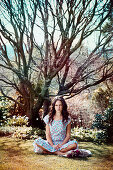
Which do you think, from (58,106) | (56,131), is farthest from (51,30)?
(56,131)

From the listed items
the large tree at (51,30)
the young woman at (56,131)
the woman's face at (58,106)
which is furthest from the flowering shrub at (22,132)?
the woman's face at (58,106)

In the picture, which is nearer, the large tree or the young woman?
the young woman

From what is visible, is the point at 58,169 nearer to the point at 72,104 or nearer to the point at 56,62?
the point at 56,62

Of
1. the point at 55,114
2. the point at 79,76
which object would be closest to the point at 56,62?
the point at 79,76

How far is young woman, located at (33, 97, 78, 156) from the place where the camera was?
3.61 metres

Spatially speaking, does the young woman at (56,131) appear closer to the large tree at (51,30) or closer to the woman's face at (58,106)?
the woman's face at (58,106)

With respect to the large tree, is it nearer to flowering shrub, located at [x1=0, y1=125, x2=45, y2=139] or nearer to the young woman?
flowering shrub, located at [x1=0, y1=125, x2=45, y2=139]

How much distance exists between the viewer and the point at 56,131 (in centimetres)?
373

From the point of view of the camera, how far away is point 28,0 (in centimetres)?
646

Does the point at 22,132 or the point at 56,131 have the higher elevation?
the point at 22,132

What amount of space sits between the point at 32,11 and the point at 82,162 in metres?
5.49

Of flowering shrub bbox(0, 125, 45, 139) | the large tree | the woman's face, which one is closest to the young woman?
the woman's face

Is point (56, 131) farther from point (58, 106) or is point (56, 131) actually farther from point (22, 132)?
point (22, 132)

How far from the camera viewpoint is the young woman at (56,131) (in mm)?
3609
